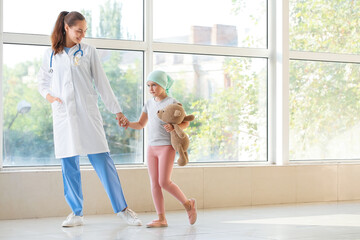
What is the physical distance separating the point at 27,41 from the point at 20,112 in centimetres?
55

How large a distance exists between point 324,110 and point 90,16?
99.8 inches

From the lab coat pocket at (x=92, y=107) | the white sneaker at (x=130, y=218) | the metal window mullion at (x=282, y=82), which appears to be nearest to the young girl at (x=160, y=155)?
the white sneaker at (x=130, y=218)

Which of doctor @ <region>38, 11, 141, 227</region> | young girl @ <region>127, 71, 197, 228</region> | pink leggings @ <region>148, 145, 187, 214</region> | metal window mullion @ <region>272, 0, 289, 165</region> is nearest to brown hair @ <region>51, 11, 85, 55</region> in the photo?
doctor @ <region>38, 11, 141, 227</region>

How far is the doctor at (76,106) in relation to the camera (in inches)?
160

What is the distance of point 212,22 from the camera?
564 cm

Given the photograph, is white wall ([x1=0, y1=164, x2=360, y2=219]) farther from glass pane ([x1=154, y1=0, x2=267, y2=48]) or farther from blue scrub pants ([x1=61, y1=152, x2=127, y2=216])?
glass pane ([x1=154, y1=0, x2=267, y2=48])

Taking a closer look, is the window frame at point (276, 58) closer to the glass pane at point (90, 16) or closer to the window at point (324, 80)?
the window at point (324, 80)

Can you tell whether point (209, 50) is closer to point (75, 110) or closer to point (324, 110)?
point (324, 110)

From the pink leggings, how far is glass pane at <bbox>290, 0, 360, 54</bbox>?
2.37 metres

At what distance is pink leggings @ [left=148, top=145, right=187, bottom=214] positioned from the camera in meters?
4.05

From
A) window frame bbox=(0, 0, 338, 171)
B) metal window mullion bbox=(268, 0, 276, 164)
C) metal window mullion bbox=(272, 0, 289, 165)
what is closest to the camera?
window frame bbox=(0, 0, 338, 171)

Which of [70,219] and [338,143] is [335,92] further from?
[70,219]

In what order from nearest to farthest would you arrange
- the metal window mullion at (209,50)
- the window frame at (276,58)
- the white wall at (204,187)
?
the white wall at (204,187)
the metal window mullion at (209,50)
the window frame at (276,58)

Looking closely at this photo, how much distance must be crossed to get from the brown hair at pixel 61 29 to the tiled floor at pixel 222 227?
1.20 meters
